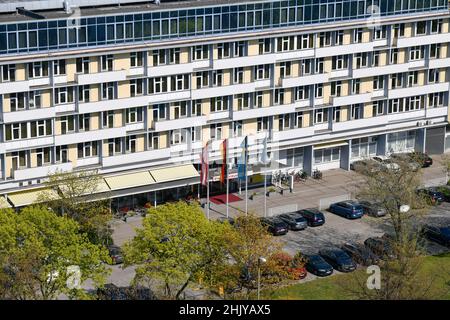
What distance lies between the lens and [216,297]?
6488 cm

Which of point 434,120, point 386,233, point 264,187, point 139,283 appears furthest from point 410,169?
point 139,283

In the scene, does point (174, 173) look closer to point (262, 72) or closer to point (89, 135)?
point (89, 135)

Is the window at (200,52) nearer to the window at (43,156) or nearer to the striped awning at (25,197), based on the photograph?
the window at (43,156)

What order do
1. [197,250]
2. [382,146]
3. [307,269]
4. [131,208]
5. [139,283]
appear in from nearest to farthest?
[197,250]
[139,283]
[307,269]
[131,208]
[382,146]

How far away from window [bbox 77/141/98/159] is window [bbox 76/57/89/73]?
602 centimetres

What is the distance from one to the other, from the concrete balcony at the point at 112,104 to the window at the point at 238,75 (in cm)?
833

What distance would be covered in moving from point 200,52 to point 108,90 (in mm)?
8733

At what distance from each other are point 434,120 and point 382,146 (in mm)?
5972

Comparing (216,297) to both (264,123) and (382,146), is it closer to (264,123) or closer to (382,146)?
(264,123)

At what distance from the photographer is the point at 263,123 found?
91.6m

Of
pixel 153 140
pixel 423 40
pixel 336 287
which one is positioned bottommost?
pixel 336 287

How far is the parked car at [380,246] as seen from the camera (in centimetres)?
7176

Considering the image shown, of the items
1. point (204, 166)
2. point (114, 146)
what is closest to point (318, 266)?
point (204, 166)

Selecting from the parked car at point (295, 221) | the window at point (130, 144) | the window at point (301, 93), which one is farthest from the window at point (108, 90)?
the window at point (301, 93)
